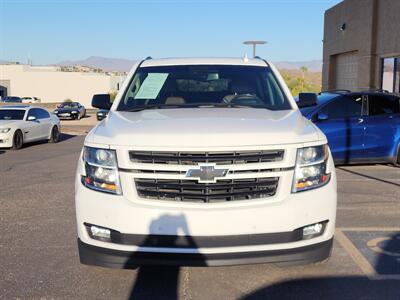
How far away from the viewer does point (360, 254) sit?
479 centimetres

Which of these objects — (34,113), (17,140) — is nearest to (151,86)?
(17,140)

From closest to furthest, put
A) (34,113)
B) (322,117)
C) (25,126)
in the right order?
(322,117) < (25,126) < (34,113)

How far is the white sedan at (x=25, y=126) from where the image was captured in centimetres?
1491

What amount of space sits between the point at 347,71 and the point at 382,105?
14.4 m

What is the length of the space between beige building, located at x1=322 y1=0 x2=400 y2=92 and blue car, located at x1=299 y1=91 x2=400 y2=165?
9.20 m

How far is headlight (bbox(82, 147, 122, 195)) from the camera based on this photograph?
365cm

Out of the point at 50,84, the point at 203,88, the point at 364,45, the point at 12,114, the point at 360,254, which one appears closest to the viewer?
the point at 360,254

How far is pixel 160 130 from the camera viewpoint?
12.3 feet

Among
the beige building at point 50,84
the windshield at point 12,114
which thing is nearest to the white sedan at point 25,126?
the windshield at point 12,114

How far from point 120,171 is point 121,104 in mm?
1559

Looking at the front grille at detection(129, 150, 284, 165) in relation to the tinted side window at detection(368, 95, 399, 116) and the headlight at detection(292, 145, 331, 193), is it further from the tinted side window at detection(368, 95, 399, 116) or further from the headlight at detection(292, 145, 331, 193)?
the tinted side window at detection(368, 95, 399, 116)

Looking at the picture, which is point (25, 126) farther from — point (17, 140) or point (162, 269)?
point (162, 269)

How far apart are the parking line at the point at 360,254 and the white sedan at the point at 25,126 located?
11682 mm

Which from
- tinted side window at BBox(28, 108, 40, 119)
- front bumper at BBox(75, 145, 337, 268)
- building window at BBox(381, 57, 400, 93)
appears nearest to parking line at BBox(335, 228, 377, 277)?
front bumper at BBox(75, 145, 337, 268)
